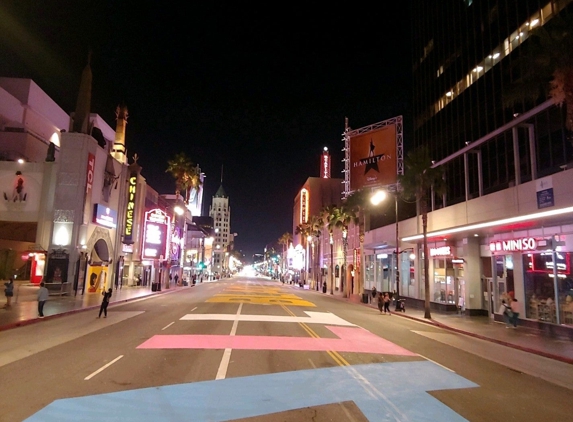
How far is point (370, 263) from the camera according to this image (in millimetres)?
53781

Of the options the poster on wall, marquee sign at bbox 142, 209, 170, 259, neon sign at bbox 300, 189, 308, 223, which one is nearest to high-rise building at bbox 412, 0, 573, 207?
the poster on wall

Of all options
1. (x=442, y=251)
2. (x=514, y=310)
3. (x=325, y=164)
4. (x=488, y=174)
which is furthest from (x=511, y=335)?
(x=325, y=164)

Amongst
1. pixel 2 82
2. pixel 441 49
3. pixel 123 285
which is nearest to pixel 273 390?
pixel 123 285

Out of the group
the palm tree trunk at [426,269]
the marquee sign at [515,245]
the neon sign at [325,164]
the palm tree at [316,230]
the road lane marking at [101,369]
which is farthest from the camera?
the neon sign at [325,164]

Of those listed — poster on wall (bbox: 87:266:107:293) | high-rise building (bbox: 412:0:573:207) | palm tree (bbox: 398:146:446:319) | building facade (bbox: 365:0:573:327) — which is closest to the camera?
building facade (bbox: 365:0:573:327)

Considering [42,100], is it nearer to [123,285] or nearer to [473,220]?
[123,285]

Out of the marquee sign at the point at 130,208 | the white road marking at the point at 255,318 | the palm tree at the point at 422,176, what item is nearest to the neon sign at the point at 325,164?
the marquee sign at the point at 130,208

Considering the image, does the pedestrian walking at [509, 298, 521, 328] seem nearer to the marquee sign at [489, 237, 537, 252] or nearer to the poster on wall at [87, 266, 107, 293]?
the marquee sign at [489, 237, 537, 252]

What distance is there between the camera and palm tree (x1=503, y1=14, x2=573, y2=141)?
56.1ft

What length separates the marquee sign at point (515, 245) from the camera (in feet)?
76.2

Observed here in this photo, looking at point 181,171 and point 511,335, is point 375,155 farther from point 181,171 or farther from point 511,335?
point 511,335

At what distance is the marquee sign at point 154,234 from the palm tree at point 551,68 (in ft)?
153

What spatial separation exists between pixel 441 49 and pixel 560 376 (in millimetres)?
56631

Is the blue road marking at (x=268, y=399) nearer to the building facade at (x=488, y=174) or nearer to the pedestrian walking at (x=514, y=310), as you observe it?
the building facade at (x=488, y=174)
